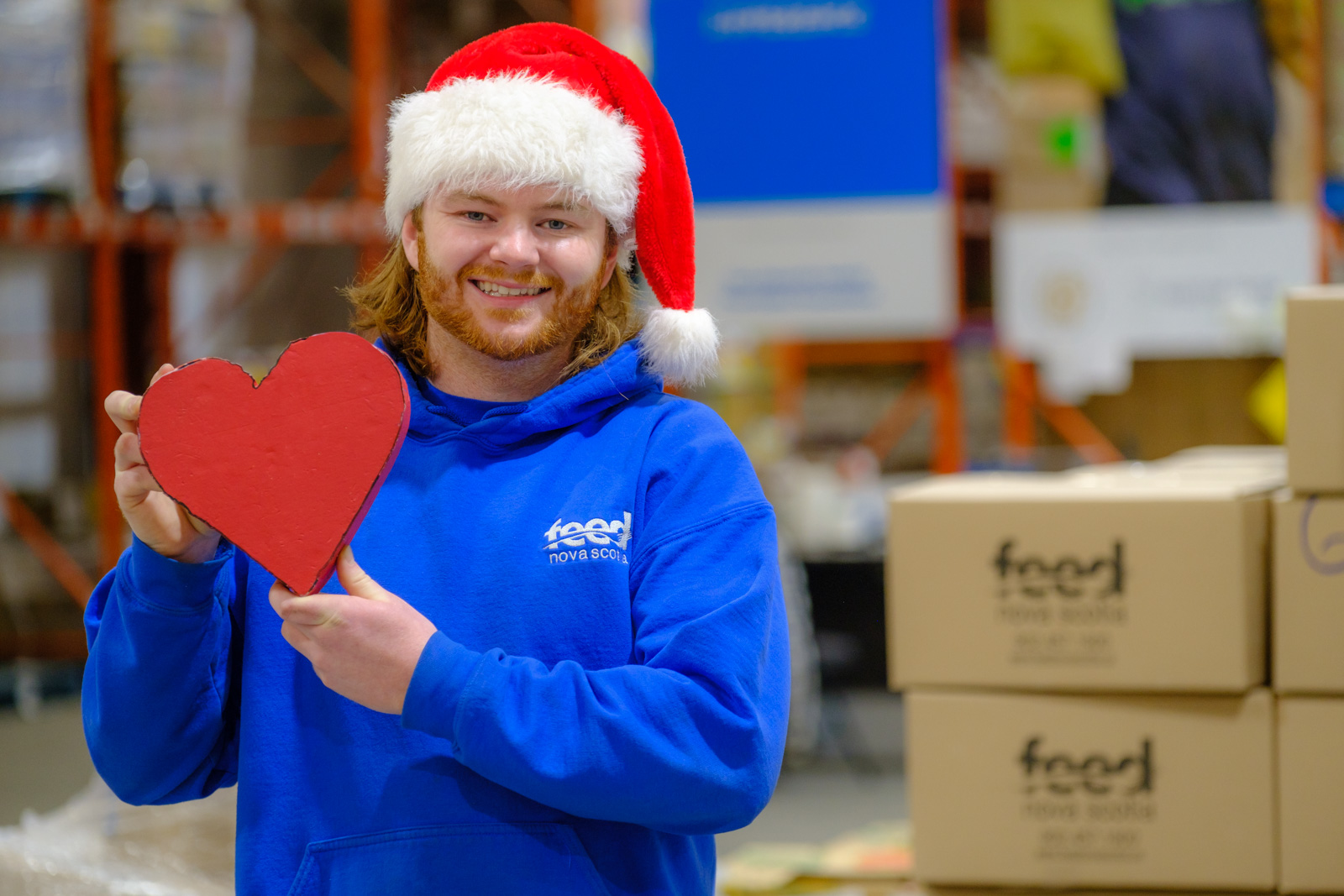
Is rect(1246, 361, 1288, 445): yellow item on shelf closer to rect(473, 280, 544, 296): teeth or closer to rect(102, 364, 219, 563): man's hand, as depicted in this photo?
rect(473, 280, 544, 296): teeth

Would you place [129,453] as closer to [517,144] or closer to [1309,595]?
[517,144]

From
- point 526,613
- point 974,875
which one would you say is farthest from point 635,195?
point 974,875

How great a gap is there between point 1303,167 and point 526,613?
204 inches

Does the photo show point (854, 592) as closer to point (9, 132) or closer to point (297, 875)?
point (9, 132)

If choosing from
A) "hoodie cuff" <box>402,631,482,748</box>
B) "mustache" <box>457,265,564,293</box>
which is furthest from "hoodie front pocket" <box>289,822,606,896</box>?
"mustache" <box>457,265,564,293</box>

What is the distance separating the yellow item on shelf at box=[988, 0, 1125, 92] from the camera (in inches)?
214

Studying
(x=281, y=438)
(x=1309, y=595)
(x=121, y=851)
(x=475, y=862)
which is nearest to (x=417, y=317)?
(x=281, y=438)

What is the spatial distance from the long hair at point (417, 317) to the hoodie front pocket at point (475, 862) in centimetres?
43

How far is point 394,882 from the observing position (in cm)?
113

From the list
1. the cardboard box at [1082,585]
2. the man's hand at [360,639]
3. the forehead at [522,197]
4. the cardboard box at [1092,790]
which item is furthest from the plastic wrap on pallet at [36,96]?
the man's hand at [360,639]

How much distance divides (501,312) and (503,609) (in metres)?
0.27

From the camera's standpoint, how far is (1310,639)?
1.99m

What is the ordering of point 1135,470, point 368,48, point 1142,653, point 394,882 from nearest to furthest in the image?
1. point 394,882
2. point 1142,653
3. point 1135,470
4. point 368,48

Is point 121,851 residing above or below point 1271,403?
above
